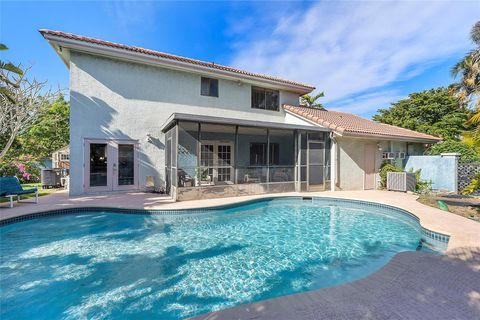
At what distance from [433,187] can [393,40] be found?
30.0 feet

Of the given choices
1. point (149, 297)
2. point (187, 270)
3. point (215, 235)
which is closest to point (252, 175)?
point (215, 235)

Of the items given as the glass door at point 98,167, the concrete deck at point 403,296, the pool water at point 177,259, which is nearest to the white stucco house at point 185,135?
the glass door at point 98,167

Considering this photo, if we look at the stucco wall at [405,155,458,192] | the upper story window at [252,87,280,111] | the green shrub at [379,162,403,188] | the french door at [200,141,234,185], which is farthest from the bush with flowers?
the stucco wall at [405,155,458,192]

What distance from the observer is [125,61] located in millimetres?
11508

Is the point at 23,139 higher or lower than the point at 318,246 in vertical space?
higher

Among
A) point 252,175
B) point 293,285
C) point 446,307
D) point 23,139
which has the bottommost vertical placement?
point 293,285

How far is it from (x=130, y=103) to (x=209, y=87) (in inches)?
187

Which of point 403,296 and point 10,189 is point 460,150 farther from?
point 10,189

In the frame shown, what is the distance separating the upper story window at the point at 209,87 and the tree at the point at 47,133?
13563mm

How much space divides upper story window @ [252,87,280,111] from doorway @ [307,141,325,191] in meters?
4.74

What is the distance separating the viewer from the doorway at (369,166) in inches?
546

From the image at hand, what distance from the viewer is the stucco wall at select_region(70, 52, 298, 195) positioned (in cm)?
1050

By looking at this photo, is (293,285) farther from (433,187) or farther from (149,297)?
(433,187)

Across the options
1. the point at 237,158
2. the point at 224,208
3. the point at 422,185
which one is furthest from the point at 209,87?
the point at 422,185
